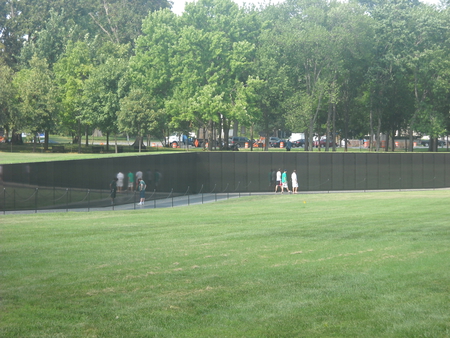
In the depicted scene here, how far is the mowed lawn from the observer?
8039 millimetres

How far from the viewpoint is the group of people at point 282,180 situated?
41.3m

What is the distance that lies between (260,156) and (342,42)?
22.1 m

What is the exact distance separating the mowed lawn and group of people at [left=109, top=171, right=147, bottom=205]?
14.6 meters

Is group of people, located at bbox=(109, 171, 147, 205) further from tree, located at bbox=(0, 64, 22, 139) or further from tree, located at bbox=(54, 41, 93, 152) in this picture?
tree, located at bbox=(54, 41, 93, 152)

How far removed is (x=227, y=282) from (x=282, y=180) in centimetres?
3240

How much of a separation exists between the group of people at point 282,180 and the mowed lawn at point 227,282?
23.6 m

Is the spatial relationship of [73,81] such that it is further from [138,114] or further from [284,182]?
[284,182]

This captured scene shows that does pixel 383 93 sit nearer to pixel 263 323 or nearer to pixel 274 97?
pixel 274 97

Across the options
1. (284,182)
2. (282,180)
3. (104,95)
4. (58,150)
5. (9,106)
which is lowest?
(284,182)

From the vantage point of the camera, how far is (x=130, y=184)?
112 feet

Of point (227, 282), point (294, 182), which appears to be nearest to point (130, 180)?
point (294, 182)

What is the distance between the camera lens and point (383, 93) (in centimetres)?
6650

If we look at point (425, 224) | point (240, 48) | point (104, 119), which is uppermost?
point (240, 48)

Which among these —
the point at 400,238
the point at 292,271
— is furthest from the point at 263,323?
the point at 400,238
